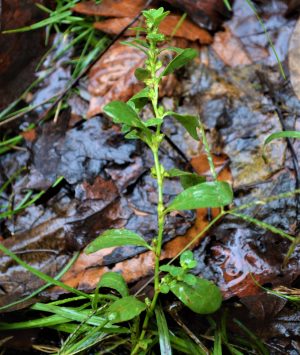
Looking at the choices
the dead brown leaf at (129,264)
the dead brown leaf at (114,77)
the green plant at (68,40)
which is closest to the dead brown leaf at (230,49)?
the dead brown leaf at (114,77)

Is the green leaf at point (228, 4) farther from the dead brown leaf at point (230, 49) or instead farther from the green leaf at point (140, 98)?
the green leaf at point (140, 98)

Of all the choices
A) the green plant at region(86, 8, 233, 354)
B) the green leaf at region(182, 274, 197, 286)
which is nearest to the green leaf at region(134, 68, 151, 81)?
the green plant at region(86, 8, 233, 354)

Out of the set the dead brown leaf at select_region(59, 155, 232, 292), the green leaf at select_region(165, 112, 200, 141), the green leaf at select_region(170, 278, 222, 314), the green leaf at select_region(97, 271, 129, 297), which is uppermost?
the green leaf at select_region(165, 112, 200, 141)

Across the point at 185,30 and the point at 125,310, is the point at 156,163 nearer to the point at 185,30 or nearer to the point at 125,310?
the point at 125,310

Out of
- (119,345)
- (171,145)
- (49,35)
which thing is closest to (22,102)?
(49,35)

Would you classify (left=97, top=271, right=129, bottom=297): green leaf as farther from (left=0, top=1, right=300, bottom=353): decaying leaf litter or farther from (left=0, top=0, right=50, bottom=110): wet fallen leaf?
(left=0, top=0, right=50, bottom=110): wet fallen leaf
